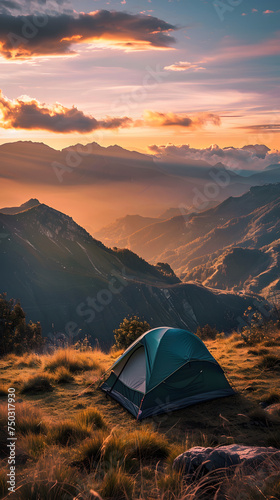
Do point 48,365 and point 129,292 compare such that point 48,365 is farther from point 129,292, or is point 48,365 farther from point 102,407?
point 129,292

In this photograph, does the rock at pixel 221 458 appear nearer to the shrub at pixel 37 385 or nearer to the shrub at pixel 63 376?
the shrub at pixel 37 385

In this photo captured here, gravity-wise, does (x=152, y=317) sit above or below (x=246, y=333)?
below

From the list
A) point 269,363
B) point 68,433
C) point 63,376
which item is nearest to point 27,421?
point 68,433

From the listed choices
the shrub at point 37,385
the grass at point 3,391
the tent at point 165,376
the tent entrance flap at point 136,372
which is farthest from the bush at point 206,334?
the grass at point 3,391

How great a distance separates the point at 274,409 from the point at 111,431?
5.43 m

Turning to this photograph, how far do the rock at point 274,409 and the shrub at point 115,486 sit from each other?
4995mm

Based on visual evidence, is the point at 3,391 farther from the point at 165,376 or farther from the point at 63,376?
the point at 165,376

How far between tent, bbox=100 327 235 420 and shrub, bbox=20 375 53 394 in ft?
5.94

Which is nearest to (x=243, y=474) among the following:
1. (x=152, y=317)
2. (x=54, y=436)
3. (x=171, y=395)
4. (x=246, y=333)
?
(x=54, y=436)

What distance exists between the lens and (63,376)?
11.4 meters

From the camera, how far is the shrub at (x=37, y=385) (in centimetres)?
1031

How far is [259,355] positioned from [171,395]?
232 inches

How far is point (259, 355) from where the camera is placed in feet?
44.5

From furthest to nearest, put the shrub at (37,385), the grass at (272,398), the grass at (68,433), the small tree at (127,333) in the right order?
the small tree at (127,333) < the shrub at (37,385) < the grass at (272,398) < the grass at (68,433)
